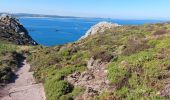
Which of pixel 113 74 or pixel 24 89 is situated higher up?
pixel 113 74

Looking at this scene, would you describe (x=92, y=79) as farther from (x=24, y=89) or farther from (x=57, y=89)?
(x=24, y=89)

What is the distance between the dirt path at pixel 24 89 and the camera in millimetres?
30266

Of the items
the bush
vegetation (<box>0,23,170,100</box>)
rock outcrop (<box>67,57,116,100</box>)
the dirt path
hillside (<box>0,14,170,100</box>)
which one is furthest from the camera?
the dirt path

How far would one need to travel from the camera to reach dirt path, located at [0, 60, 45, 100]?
3027 centimetres

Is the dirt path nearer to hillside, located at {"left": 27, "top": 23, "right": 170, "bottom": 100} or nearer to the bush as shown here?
the bush

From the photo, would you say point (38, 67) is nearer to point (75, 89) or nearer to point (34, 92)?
point (34, 92)

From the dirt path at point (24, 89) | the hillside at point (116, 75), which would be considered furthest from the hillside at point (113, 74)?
the dirt path at point (24, 89)

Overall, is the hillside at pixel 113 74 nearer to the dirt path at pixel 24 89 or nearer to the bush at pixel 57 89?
the bush at pixel 57 89

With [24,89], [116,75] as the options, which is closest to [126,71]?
[116,75]

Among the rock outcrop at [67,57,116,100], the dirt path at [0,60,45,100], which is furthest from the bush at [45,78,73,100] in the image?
the rock outcrop at [67,57,116,100]

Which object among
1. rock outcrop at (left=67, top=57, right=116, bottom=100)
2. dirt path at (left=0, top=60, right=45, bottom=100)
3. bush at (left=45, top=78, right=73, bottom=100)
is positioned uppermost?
rock outcrop at (left=67, top=57, right=116, bottom=100)

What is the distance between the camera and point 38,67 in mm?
44000

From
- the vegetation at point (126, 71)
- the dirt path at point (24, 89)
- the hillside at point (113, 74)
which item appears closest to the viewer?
the vegetation at point (126, 71)

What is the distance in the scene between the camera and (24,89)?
111 feet
